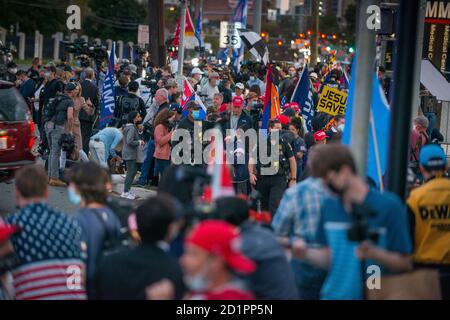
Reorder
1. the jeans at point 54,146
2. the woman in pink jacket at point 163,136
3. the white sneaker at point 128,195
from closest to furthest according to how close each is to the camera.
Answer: the woman in pink jacket at point 163,136 → the white sneaker at point 128,195 → the jeans at point 54,146

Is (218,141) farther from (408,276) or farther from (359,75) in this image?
(359,75)

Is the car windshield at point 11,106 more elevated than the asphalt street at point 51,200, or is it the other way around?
the car windshield at point 11,106

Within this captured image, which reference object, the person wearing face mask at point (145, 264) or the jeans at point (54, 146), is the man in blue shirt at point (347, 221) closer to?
the person wearing face mask at point (145, 264)

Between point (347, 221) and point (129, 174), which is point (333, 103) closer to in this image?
point (129, 174)

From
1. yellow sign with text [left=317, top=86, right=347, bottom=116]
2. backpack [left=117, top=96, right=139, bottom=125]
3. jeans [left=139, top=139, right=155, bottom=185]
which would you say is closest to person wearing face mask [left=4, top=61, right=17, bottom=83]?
backpack [left=117, top=96, right=139, bottom=125]

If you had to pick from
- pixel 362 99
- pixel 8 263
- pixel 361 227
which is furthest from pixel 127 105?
pixel 361 227

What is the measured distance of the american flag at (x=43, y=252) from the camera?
636 centimetres

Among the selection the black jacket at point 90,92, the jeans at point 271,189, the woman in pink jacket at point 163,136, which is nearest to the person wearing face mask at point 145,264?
the jeans at point 271,189

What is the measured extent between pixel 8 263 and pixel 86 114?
515 inches

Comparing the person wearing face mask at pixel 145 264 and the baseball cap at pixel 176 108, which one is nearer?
the person wearing face mask at pixel 145 264

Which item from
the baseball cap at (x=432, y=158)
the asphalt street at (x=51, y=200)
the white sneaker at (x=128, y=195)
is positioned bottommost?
the white sneaker at (x=128, y=195)

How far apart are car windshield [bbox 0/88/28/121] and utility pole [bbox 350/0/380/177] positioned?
6728 mm

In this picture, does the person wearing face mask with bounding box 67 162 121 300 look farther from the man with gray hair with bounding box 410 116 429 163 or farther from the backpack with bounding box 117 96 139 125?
the backpack with bounding box 117 96 139 125

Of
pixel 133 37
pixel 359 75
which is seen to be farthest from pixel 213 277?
pixel 133 37
